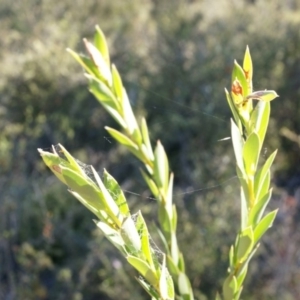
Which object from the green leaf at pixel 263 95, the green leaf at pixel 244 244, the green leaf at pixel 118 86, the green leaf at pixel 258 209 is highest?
the green leaf at pixel 118 86

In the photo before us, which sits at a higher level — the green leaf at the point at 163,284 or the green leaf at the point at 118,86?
the green leaf at the point at 118,86

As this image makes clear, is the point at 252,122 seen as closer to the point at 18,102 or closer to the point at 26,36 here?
the point at 18,102

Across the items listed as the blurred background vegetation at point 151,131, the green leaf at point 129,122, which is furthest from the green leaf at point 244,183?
the blurred background vegetation at point 151,131

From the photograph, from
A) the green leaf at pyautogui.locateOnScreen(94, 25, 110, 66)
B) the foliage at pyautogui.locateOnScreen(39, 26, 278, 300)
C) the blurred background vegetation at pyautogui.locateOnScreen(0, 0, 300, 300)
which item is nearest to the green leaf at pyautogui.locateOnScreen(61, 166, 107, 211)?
the foliage at pyautogui.locateOnScreen(39, 26, 278, 300)

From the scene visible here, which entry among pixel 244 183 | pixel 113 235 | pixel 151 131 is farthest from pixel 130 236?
pixel 151 131

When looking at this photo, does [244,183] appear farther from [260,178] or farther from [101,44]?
[101,44]

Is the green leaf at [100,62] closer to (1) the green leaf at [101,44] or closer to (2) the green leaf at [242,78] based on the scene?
(1) the green leaf at [101,44]
